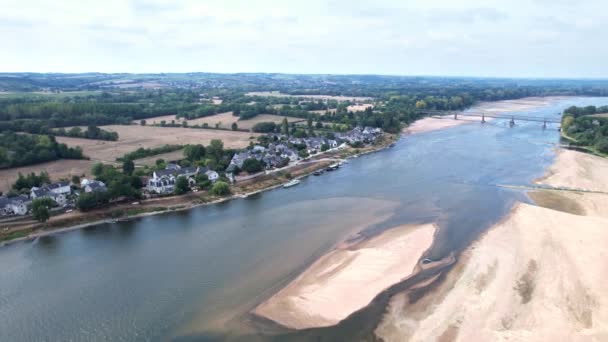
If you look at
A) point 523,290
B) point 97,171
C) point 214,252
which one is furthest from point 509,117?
point 97,171

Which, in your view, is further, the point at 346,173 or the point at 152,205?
the point at 346,173

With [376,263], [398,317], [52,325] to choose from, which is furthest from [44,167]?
[398,317]

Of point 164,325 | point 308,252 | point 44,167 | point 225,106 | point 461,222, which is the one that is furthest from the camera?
point 225,106

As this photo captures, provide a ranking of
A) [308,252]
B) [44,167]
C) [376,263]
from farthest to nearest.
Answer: [44,167] < [308,252] < [376,263]

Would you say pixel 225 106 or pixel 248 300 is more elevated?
pixel 225 106

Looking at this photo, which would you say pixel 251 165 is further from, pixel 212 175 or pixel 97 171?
pixel 97 171

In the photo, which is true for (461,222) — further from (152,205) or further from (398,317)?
(152,205)

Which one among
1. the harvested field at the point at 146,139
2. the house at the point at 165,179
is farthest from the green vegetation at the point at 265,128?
the house at the point at 165,179
